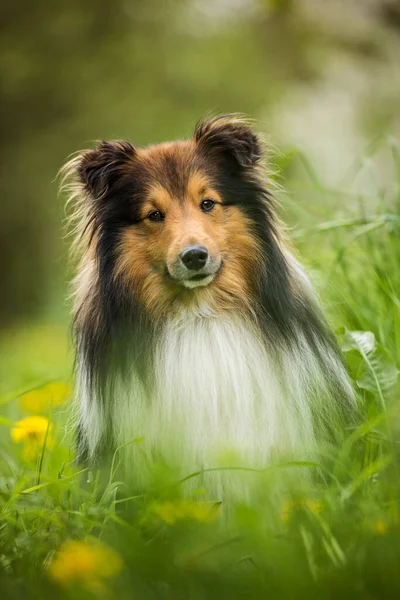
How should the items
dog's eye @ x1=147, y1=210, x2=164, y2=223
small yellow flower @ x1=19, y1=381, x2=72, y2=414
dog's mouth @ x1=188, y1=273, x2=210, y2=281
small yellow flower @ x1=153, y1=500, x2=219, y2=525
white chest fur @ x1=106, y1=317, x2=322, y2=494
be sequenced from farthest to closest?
small yellow flower @ x1=19, y1=381, x2=72, y2=414, dog's eye @ x1=147, y1=210, x2=164, y2=223, dog's mouth @ x1=188, y1=273, x2=210, y2=281, white chest fur @ x1=106, y1=317, x2=322, y2=494, small yellow flower @ x1=153, y1=500, x2=219, y2=525

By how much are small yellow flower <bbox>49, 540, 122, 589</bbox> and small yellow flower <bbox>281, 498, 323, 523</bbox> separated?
53 cm

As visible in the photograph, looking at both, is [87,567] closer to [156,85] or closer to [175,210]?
[175,210]

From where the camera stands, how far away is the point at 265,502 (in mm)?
2396

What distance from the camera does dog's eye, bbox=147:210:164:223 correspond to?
10.9 feet

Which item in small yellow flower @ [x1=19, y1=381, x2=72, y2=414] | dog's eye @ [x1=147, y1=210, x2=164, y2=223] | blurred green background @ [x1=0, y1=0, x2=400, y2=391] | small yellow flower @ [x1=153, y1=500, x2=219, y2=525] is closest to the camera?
small yellow flower @ [x1=153, y1=500, x2=219, y2=525]

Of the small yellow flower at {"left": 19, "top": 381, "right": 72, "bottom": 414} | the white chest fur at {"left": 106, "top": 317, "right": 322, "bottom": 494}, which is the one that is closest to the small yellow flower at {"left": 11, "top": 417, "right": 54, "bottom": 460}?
the white chest fur at {"left": 106, "top": 317, "right": 322, "bottom": 494}

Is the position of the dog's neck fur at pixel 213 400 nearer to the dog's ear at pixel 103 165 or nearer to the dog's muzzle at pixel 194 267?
the dog's muzzle at pixel 194 267

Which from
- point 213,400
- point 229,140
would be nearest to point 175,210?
point 229,140

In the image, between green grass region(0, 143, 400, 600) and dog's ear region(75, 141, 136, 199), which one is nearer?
green grass region(0, 143, 400, 600)

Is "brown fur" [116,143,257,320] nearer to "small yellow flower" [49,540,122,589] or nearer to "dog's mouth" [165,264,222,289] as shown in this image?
"dog's mouth" [165,264,222,289]

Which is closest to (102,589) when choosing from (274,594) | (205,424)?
(274,594)

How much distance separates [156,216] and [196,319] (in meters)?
0.48

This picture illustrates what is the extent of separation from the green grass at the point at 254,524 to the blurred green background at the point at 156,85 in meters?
4.10

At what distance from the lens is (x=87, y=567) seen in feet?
6.71
